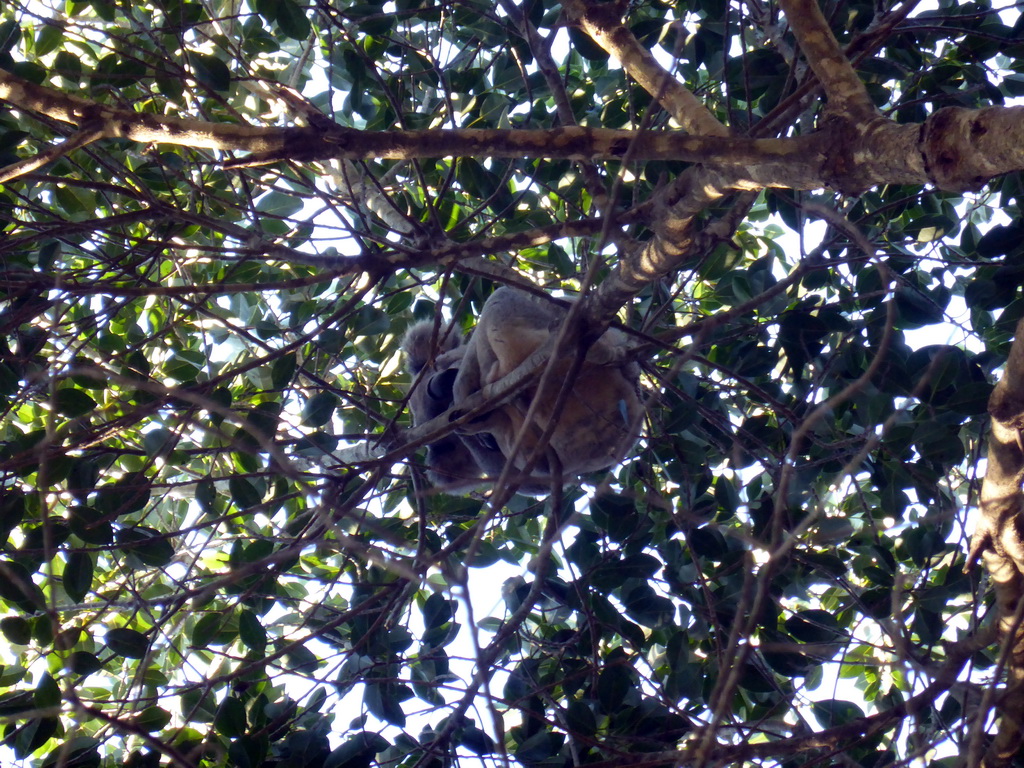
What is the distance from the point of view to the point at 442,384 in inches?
159

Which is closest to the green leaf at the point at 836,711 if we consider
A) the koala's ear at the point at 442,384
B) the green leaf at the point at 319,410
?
the koala's ear at the point at 442,384

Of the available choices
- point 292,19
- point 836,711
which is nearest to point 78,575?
point 292,19

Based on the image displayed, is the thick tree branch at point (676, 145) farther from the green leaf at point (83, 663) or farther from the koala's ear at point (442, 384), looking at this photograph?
the koala's ear at point (442, 384)

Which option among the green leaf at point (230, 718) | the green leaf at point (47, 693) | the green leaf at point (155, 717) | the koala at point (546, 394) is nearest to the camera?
the green leaf at point (47, 693)

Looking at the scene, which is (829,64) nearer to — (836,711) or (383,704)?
(836,711)

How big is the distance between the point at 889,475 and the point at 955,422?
Result: 299mm

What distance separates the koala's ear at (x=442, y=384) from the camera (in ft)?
13.1

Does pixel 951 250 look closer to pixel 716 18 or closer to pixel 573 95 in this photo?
pixel 716 18

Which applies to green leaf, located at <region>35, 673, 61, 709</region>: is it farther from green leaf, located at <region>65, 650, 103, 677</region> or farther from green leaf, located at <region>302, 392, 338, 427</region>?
green leaf, located at <region>302, 392, 338, 427</region>

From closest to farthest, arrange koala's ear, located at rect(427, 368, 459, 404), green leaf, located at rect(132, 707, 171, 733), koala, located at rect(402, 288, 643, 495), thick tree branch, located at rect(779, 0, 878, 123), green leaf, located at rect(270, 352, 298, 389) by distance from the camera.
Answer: thick tree branch, located at rect(779, 0, 878, 123) → green leaf, located at rect(132, 707, 171, 733) → green leaf, located at rect(270, 352, 298, 389) → koala, located at rect(402, 288, 643, 495) → koala's ear, located at rect(427, 368, 459, 404)

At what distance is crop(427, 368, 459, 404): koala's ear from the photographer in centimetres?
400

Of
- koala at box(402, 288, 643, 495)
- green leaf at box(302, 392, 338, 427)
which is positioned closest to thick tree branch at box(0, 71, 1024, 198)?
koala at box(402, 288, 643, 495)

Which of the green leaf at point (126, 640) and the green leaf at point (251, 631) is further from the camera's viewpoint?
the green leaf at point (251, 631)

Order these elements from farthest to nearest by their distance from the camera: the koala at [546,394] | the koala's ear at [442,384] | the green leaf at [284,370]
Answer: the koala's ear at [442,384]
the koala at [546,394]
the green leaf at [284,370]
